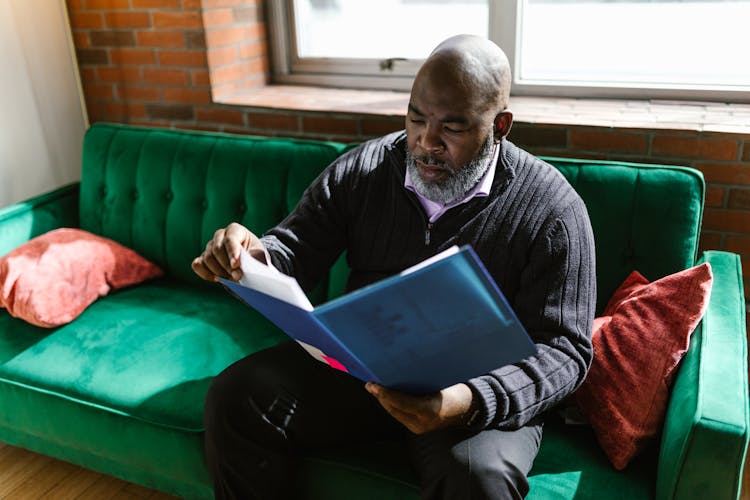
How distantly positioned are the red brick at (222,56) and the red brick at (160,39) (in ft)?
0.37

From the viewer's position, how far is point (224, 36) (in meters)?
2.41

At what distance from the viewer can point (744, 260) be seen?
1.83 m

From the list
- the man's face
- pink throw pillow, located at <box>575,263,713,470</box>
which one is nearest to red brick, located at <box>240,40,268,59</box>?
the man's face

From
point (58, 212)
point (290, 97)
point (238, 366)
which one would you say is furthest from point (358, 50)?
point (238, 366)

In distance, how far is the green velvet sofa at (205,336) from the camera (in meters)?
1.24

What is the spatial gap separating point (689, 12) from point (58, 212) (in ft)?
6.73

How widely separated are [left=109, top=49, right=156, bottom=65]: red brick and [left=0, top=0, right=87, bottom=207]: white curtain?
193 millimetres

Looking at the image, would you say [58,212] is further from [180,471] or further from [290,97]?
[180,471]

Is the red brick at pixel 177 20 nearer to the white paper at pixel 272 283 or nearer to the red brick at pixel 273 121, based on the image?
the red brick at pixel 273 121

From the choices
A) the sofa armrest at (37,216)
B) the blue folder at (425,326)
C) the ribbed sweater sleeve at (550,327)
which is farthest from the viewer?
the sofa armrest at (37,216)

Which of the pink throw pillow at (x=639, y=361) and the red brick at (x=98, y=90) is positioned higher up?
the red brick at (x=98, y=90)

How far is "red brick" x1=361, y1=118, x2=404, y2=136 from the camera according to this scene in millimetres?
2092

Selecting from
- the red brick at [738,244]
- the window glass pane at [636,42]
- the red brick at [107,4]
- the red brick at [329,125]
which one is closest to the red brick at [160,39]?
the red brick at [107,4]

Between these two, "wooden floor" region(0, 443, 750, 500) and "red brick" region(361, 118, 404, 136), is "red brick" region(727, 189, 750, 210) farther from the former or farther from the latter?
"red brick" region(361, 118, 404, 136)
